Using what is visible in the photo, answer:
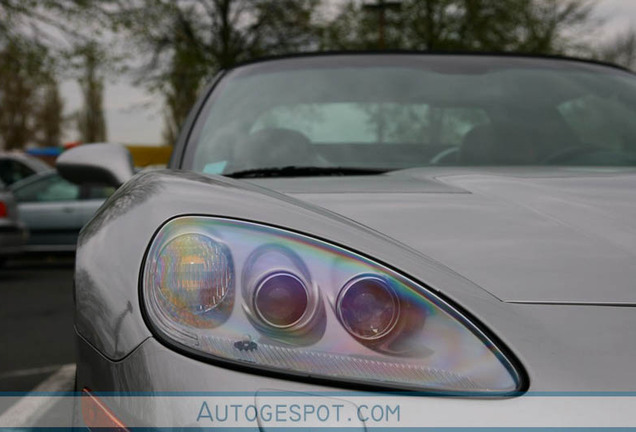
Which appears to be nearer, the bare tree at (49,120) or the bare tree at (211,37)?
the bare tree at (211,37)

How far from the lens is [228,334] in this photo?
1.29 metres

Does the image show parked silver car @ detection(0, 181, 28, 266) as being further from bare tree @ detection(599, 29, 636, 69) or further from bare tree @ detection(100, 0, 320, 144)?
bare tree @ detection(599, 29, 636, 69)

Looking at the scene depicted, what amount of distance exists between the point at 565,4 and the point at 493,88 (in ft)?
77.4

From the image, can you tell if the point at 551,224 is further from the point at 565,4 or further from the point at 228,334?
the point at 565,4

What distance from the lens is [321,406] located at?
1.18 meters

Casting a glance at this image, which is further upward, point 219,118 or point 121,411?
point 219,118

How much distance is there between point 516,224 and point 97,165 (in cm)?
138

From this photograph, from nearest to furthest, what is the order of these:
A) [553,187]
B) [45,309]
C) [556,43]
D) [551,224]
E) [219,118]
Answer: [551,224] → [553,187] → [219,118] → [45,309] → [556,43]

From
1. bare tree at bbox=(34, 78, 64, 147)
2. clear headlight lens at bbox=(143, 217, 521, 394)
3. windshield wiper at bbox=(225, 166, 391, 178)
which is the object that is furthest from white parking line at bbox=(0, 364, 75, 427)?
bare tree at bbox=(34, 78, 64, 147)

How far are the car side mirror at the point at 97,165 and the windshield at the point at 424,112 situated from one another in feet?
0.63

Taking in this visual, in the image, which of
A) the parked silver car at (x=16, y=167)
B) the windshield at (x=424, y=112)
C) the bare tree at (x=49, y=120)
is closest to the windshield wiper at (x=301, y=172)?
the windshield at (x=424, y=112)

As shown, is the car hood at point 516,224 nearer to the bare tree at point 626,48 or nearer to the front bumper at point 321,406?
the front bumper at point 321,406

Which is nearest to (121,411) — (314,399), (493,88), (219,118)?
(314,399)

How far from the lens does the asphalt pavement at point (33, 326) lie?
504cm
